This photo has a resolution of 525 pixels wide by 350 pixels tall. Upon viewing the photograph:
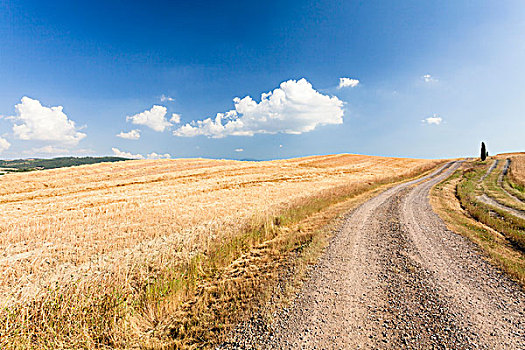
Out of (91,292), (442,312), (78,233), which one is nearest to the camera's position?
(442,312)

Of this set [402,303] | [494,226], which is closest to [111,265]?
[402,303]

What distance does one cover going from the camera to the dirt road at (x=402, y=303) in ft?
15.8

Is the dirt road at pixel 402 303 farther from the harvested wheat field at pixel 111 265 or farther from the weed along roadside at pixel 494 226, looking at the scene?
the harvested wheat field at pixel 111 265

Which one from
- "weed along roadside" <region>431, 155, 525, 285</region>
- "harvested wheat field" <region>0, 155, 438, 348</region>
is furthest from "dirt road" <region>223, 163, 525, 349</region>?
"harvested wheat field" <region>0, 155, 438, 348</region>

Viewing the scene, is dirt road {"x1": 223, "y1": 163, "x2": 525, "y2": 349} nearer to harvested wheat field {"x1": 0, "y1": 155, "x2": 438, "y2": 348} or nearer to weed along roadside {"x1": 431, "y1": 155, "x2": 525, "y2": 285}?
weed along roadside {"x1": 431, "y1": 155, "x2": 525, "y2": 285}

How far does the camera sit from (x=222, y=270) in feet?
27.7

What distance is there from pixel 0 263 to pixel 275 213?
1317 centimetres

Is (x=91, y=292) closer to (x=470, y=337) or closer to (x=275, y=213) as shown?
(x=470, y=337)

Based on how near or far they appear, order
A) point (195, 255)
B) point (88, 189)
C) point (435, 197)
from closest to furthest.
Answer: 1. point (195, 255)
2. point (435, 197)
3. point (88, 189)

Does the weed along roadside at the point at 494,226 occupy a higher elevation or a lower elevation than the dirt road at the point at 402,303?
higher

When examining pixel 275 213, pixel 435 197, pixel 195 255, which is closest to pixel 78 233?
pixel 195 255

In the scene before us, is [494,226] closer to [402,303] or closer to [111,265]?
[402,303]

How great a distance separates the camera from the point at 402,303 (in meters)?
6.00

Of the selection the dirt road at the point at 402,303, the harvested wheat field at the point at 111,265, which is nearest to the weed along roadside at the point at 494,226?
the dirt road at the point at 402,303
